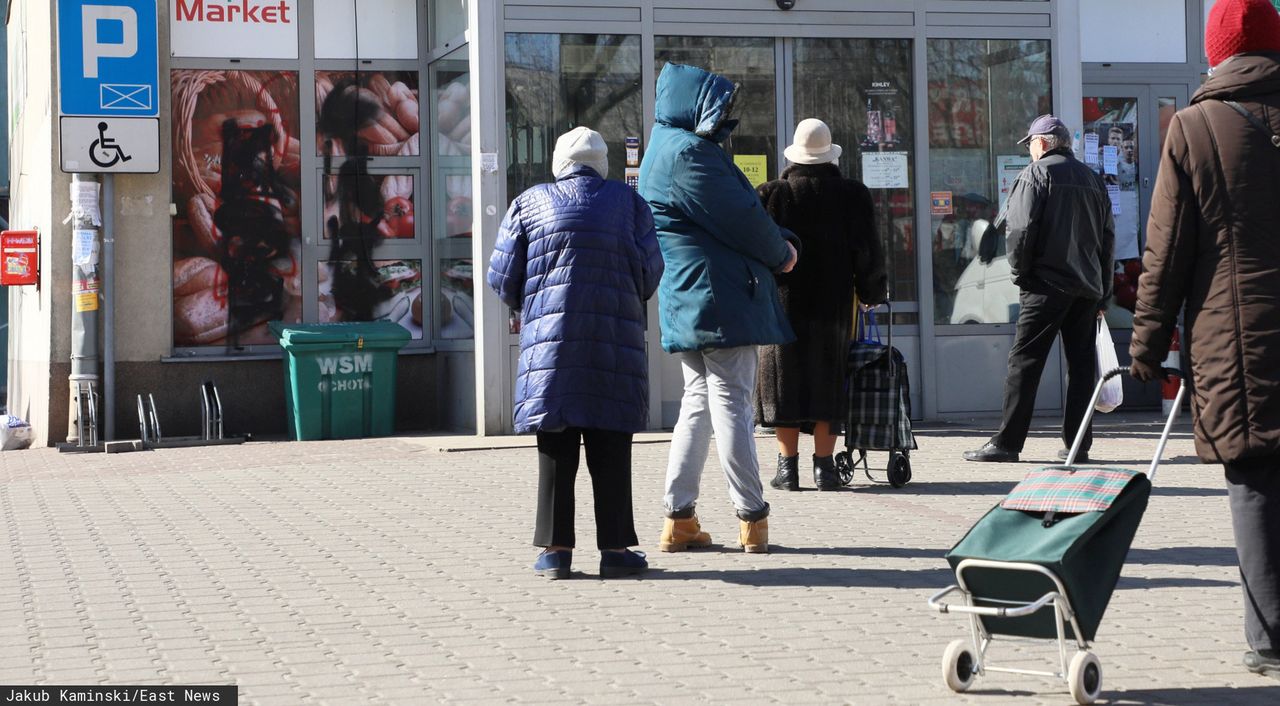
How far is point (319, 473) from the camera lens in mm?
10602

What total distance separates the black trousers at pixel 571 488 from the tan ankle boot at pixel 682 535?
58cm

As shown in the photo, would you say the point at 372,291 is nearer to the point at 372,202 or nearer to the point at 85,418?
→ the point at 372,202

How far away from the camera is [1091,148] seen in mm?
14641

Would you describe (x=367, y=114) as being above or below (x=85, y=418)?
above

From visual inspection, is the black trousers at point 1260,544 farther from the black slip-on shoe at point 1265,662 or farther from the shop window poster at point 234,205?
the shop window poster at point 234,205

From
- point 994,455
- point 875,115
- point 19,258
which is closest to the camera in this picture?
point 994,455

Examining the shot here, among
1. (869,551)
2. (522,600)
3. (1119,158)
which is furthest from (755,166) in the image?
(522,600)

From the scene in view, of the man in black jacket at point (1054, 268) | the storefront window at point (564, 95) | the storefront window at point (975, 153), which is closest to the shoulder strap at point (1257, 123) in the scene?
the man in black jacket at point (1054, 268)

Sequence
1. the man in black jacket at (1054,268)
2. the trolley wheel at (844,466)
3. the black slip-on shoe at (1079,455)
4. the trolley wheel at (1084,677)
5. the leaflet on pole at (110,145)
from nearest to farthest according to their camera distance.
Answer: the trolley wheel at (1084,677) → the trolley wheel at (844,466) → the black slip-on shoe at (1079,455) → the man in black jacket at (1054,268) → the leaflet on pole at (110,145)

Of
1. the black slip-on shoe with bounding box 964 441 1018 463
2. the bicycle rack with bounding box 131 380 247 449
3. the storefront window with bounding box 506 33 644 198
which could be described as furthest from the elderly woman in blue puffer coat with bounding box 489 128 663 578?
the bicycle rack with bounding box 131 380 247 449

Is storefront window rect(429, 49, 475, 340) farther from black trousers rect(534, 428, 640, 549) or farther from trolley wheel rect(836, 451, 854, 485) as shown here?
black trousers rect(534, 428, 640, 549)

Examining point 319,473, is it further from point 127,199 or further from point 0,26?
point 0,26

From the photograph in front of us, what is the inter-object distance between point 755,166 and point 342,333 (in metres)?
3.36

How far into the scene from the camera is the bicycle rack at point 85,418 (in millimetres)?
12766
